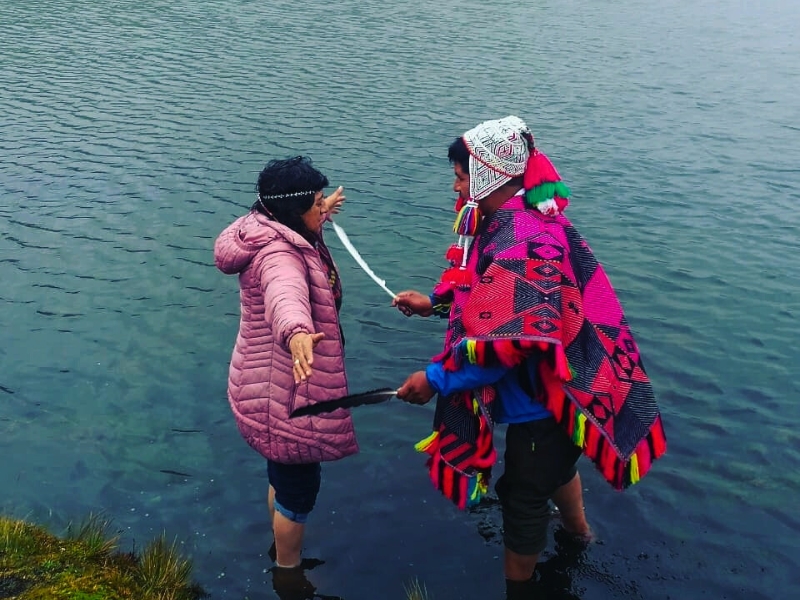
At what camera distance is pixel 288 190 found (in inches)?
184

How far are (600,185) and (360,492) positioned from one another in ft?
32.4

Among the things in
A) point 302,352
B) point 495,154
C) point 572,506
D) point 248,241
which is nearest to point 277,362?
point 248,241

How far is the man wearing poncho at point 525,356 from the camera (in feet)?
13.9

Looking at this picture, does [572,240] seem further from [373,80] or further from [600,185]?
[373,80]

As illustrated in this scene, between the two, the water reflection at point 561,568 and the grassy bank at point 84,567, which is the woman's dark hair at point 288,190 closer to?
the grassy bank at point 84,567

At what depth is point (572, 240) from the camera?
4.54m

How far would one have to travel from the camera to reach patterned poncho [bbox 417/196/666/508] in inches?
165

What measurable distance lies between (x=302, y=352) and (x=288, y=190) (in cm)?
116

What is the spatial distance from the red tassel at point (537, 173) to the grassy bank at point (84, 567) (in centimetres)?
337

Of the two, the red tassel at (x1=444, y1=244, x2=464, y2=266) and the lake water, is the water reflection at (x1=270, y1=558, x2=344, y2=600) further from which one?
the red tassel at (x1=444, y1=244, x2=464, y2=266)

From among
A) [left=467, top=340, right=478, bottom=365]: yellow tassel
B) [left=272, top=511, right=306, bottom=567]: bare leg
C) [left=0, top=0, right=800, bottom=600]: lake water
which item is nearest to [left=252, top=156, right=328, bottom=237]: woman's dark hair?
[left=467, top=340, right=478, bottom=365]: yellow tassel

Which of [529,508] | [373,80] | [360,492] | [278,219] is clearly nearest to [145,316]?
[360,492]

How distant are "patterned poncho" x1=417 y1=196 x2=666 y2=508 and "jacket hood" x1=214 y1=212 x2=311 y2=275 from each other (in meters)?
1.04

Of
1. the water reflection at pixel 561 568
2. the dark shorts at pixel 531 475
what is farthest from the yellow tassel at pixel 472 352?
the water reflection at pixel 561 568
